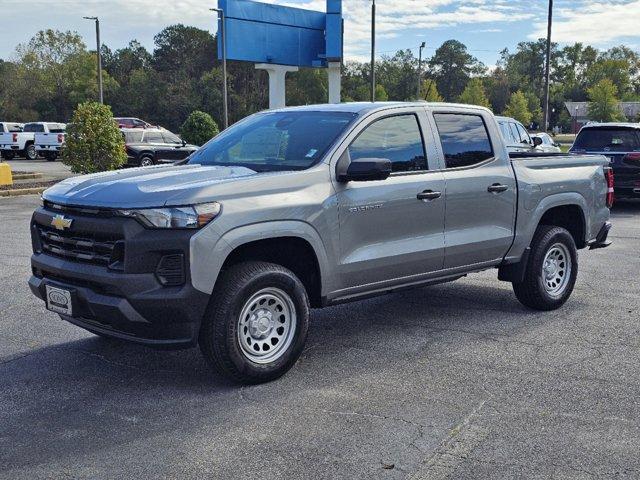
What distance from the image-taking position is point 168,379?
529cm

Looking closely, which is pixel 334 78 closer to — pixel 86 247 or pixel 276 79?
pixel 276 79

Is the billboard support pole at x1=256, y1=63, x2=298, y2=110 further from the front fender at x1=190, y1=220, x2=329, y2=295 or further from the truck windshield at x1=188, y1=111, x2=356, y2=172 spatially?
the front fender at x1=190, y1=220, x2=329, y2=295


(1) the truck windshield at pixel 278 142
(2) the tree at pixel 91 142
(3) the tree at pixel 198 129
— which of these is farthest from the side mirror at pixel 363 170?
(3) the tree at pixel 198 129

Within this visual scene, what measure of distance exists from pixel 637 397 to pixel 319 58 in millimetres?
31319

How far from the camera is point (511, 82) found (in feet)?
461

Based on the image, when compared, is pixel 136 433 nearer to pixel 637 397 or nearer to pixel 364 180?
pixel 364 180

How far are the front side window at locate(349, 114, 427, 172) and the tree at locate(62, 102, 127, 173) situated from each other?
665 inches

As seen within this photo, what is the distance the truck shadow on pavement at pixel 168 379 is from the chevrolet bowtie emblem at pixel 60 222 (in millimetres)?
1098

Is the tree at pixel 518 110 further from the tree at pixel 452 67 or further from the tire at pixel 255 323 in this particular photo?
the tire at pixel 255 323

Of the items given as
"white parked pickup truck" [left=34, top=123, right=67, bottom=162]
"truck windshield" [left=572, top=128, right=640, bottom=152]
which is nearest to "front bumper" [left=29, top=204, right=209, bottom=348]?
"truck windshield" [left=572, top=128, right=640, bottom=152]

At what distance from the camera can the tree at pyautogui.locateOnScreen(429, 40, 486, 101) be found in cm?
13843

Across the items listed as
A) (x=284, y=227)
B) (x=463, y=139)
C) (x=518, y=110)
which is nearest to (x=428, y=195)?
(x=463, y=139)

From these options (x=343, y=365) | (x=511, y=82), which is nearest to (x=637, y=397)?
(x=343, y=365)

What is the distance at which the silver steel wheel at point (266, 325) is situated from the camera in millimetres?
5039
